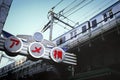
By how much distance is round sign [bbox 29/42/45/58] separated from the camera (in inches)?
436

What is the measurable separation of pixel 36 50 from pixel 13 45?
1.70 m

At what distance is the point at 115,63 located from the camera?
11.7 meters

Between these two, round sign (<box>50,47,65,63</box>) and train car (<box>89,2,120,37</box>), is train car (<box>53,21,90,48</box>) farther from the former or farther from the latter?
round sign (<box>50,47,65,63</box>)

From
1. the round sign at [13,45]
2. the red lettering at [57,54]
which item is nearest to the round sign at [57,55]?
the red lettering at [57,54]

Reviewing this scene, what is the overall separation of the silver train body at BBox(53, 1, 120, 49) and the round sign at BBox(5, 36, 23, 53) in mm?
5062

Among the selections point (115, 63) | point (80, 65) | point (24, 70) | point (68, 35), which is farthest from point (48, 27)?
point (115, 63)

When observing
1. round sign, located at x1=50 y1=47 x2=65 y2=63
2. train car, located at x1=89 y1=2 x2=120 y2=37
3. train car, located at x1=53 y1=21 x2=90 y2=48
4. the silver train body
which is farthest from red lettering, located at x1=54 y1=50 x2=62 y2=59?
train car, located at x1=53 y1=21 x2=90 y2=48

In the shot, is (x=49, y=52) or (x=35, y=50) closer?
(x=35, y=50)

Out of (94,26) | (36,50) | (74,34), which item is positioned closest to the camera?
(36,50)

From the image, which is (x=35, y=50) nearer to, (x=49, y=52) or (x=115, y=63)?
(x=49, y=52)

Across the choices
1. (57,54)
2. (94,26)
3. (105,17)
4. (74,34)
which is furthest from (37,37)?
(74,34)

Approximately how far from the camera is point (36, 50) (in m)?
11.3

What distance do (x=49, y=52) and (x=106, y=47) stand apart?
482 centimetres

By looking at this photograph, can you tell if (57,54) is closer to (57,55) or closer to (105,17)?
(57,55)
